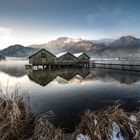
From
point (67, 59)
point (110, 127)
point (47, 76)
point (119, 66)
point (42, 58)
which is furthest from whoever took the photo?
point (119, 66)

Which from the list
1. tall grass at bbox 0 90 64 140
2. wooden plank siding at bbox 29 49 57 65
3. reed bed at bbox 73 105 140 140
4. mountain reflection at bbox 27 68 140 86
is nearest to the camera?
tall grass at bbox 0 90 64 140

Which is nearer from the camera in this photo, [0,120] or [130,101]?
[0,120]

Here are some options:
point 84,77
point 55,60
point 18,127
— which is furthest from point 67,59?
point 18,127

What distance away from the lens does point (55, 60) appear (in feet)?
174

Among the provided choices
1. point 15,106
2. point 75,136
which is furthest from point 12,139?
point 75,136

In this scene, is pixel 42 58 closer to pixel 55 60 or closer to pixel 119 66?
pixel 55 60

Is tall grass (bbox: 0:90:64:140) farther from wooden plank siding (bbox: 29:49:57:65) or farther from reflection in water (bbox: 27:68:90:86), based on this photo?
wooden plank siding (bbox: 29:49:57:65)

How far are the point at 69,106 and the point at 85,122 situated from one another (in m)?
7.81

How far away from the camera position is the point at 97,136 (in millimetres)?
5699

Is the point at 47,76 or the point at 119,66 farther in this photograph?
the point at 119,66

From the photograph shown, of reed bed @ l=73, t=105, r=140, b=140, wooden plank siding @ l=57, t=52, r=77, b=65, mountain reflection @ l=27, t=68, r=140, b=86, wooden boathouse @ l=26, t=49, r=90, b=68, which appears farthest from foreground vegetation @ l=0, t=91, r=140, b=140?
wooden plank siding @ l=57, t=52, r=77, b=65

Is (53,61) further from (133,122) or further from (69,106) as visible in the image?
(133,122)

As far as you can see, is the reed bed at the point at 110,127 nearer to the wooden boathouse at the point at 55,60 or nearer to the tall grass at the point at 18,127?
the tall grass at the point at 18,127

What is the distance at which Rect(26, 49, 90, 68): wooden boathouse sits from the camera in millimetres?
51250
